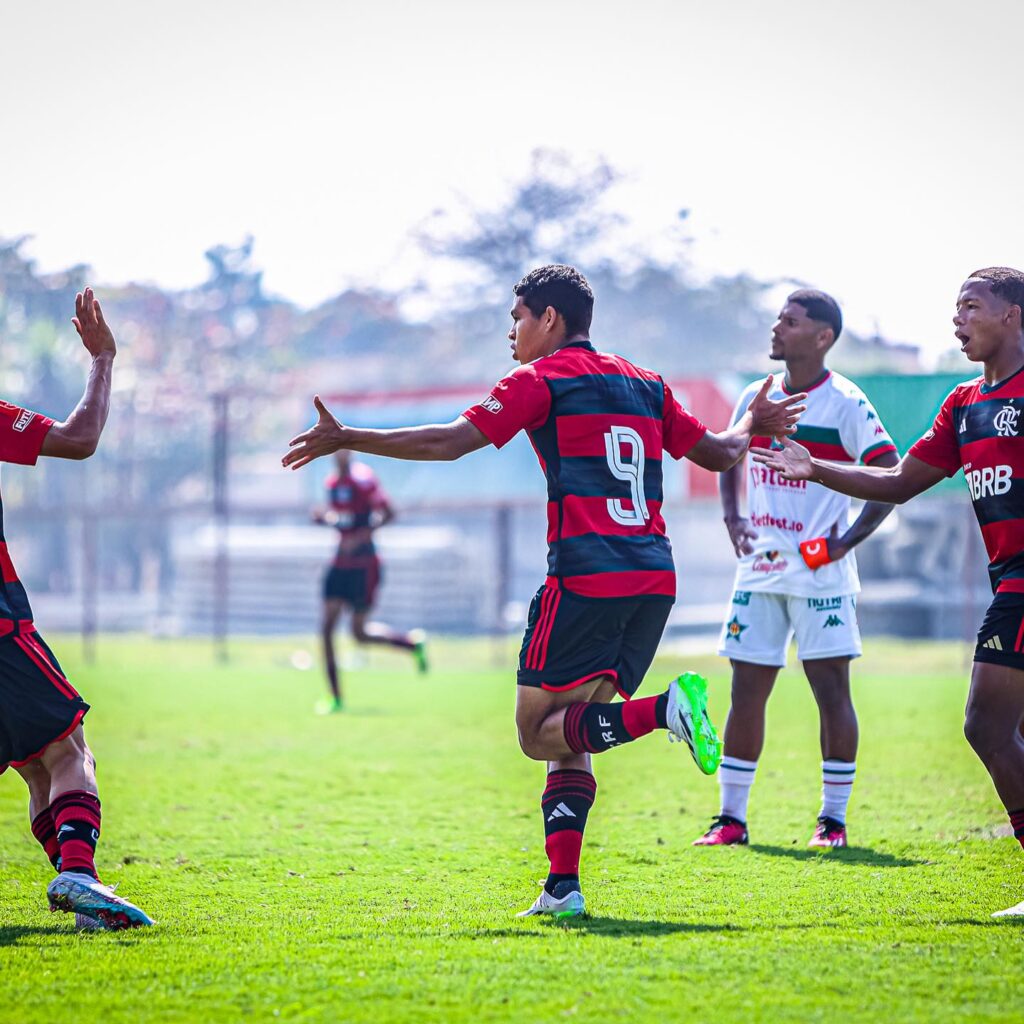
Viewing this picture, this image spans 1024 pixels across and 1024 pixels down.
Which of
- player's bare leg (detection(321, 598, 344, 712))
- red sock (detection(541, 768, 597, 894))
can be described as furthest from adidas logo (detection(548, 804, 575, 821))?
player's bare leg (detection(321, 598, 344, 712))

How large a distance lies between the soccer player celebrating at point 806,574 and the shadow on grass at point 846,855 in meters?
0.26

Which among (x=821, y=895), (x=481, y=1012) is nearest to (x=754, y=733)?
(x=821, y=895)

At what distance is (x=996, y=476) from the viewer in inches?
201

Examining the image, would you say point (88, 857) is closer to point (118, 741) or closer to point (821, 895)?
point (821, 895)

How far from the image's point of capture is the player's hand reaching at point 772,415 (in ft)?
18.6

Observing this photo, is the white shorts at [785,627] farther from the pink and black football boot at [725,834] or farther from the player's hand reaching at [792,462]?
the player's hand reaching at [792,462]

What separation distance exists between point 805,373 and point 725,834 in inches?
86.3

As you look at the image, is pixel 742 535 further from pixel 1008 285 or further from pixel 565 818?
pixel 565 818

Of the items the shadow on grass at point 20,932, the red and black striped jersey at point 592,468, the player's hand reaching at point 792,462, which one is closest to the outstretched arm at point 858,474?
the player's hand reaching at point 792,462

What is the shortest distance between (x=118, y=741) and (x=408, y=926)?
6.67 metres

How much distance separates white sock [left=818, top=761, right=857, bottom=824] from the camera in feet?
21.7

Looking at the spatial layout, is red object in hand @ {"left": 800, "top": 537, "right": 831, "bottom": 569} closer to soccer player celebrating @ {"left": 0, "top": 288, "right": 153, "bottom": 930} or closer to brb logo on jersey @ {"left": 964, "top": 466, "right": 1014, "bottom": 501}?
brb logo on jersey @ {"left": 964, "top": 466, "right": 1014, "bottom": 501}

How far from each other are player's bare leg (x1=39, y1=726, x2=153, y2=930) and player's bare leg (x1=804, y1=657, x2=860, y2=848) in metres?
3.21

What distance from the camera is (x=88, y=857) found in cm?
490
